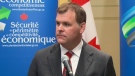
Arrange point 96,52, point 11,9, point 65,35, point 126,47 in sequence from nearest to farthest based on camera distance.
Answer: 1. point 65,35
2. point 96,52
3. point 126,47
4. point 11,9

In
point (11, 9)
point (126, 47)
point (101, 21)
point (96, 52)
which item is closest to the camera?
→ point (96, 52)

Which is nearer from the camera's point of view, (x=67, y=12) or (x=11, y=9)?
(x=67, y=12)

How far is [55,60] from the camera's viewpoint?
7.19ft

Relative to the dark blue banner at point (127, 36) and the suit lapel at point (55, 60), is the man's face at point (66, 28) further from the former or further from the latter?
the dark blue banner at point (127, 36)

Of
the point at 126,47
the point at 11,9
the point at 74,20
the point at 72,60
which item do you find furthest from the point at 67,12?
the point at 11,9

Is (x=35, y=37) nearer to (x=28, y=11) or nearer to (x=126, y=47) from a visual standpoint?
(x=28, y=11)

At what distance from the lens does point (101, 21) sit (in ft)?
13.8

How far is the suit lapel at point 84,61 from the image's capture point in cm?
211

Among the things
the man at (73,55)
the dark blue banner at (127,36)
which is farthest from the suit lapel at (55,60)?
the dark blue banner at (127,36)

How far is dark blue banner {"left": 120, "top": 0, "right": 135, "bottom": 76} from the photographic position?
3117 millimetres

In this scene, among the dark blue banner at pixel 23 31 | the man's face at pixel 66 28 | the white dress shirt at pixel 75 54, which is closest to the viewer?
the man's face at pixel 66 28

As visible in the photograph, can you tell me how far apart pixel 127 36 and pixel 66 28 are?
132cm

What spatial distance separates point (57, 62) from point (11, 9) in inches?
60.6

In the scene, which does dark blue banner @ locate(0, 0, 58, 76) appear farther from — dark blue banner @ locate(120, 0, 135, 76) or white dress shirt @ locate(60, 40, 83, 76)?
white dress shirt @ locate(60, 40, 83, 76)
